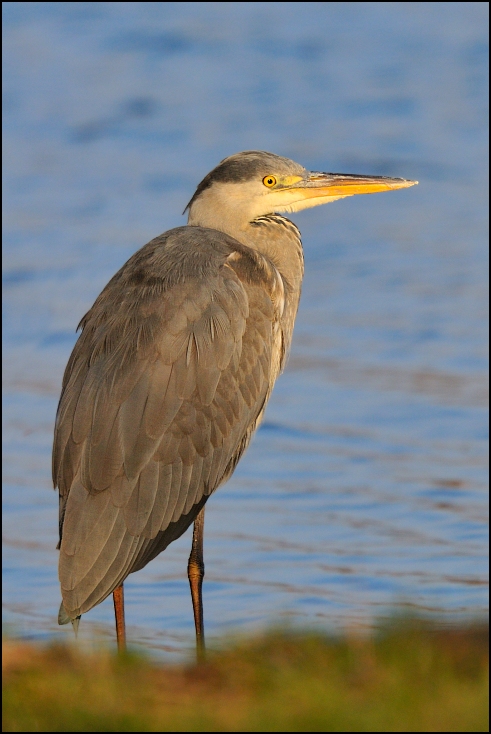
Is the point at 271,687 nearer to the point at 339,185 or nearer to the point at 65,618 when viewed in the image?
the point at 65,618

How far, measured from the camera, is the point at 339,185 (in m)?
6.86

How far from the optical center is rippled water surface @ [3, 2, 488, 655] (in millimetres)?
8555

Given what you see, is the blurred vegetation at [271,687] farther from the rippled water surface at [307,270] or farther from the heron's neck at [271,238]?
the heron's neck at [271,238]

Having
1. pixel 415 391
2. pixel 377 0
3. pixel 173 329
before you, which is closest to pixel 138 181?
pixel 415 391

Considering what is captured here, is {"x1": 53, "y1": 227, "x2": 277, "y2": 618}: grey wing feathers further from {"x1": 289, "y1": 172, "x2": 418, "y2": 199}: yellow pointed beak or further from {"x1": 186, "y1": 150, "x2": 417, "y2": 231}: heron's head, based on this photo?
{"x1": 289, "y1": 172, "x2": 418, "y2": 199}: yellow pointed beak

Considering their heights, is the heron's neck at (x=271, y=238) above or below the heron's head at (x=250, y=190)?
below

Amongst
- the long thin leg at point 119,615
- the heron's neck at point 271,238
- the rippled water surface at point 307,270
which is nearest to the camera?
the long thin leg at point 119,615

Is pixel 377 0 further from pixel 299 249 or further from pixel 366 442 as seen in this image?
pixel 299 249

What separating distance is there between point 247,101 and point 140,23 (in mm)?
3381

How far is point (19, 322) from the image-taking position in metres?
13.0

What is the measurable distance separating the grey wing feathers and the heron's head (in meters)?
0.54

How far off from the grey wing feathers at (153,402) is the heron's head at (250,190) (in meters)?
0.54

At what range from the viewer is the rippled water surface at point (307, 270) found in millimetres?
8555

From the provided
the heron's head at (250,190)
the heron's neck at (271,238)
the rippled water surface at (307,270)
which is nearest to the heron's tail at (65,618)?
the rippled water surface at (307,270)
